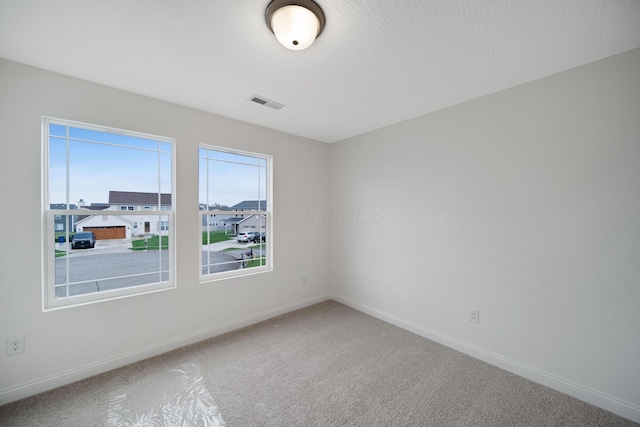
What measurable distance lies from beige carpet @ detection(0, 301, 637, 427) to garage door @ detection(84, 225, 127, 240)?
1191 mm

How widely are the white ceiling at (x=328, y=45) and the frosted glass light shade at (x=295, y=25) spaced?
3.7 inches

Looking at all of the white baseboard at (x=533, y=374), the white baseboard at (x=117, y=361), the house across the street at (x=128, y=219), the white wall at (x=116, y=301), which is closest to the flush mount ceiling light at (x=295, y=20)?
the white wall at (x=116, y=301)

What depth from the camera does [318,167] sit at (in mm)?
3820

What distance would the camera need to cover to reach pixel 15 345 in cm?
183

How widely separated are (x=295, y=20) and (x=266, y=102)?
1.24 metres

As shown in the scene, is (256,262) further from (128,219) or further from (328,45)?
(328,45)

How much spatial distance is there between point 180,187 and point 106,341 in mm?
1525

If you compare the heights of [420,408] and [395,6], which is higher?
[395,6]

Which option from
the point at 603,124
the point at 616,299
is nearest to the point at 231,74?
the point at 603,124

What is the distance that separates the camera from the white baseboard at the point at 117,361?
1830mm

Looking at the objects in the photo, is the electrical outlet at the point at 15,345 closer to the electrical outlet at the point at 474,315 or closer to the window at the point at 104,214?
the window at the point at 104,214

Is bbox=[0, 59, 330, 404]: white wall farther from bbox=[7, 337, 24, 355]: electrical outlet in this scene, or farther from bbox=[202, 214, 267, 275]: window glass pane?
bbox=[202, 214, 267, 275]: window glass pane

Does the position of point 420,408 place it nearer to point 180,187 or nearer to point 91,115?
point 180,187

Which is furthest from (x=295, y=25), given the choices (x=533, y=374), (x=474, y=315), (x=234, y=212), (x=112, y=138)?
(x=533, y=374)
